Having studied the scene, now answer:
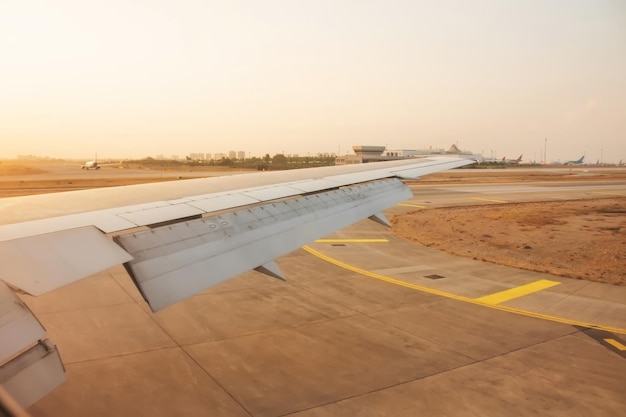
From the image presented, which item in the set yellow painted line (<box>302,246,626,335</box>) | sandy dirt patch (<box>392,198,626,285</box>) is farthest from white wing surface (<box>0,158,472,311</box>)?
sandy dirt patch (<box>392,198,626,285</box>)

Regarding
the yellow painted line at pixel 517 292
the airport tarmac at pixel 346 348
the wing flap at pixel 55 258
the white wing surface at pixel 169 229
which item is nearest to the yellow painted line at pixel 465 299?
the airport tarmac at pixel 346 348

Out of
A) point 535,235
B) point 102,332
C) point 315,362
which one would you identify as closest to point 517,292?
point 315,362

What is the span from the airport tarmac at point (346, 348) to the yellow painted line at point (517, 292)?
6 centimetres

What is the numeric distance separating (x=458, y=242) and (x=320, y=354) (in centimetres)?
1184

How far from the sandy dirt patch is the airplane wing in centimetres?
1000

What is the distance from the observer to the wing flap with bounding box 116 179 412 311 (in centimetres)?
354

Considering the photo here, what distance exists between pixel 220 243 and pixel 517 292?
369 inches

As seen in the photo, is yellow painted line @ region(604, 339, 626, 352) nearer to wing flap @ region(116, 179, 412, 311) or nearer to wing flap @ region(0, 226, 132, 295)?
wing flap @ region(116, 179, 412, 311)

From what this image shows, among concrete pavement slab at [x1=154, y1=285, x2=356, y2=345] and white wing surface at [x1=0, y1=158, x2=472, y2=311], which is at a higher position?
white wing surface at [x1=0, y1=158, x2=472, y2=311]

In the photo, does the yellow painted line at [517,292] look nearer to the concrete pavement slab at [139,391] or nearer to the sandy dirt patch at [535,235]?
the sandy dirt patch at [535,235]

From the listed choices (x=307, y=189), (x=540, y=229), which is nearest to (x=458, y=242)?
(x=540, y=229)

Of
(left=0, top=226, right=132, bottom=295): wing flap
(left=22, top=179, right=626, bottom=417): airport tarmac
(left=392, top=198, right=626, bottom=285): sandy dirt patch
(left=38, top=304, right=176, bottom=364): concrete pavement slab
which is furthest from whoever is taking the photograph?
(left=392, top=198, right=626, bottom=285): sandy dirt patch

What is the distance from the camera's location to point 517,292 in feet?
35.8

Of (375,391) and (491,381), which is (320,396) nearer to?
(375,391)
